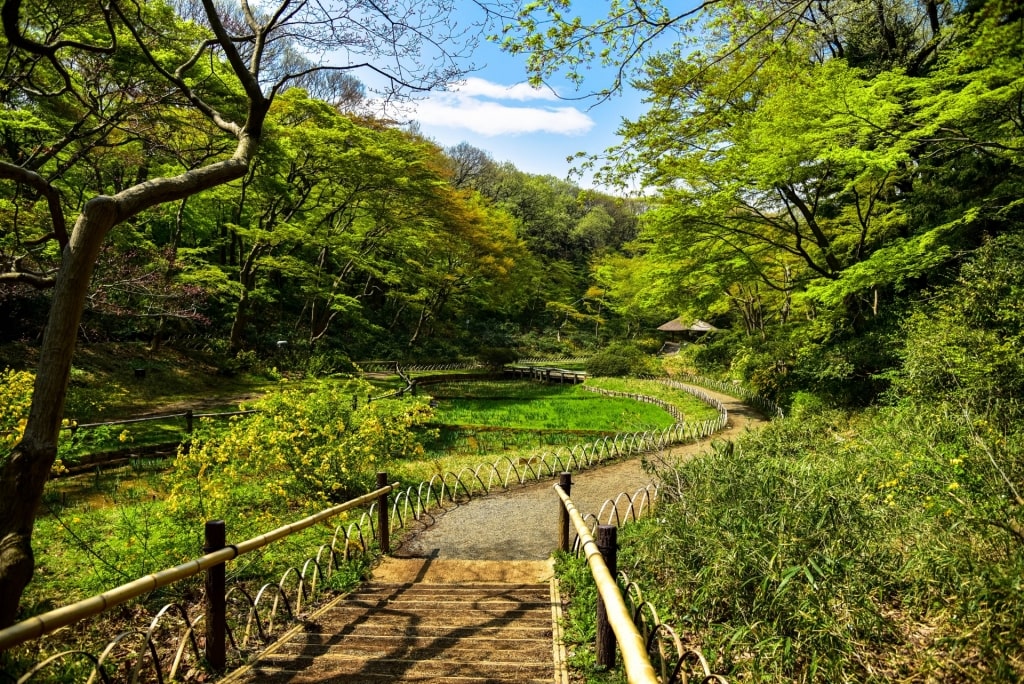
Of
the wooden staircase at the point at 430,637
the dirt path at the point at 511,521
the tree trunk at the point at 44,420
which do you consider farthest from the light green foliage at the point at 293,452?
the tree trunk at the point at 44,420

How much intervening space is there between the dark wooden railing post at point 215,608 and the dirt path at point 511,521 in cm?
352

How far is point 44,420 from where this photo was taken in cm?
348

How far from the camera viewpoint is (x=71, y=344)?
3.63 meters

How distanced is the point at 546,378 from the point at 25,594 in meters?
29.3

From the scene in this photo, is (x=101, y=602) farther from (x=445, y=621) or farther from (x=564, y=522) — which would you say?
(x=564, y=522)

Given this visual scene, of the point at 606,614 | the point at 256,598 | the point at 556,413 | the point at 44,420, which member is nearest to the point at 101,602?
the point at 44,420

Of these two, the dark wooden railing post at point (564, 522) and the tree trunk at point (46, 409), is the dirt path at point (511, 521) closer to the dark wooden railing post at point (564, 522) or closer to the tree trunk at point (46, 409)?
the dark wooden railing post at point (564, 522)

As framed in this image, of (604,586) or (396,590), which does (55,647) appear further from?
(604,586)

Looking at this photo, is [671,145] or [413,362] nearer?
[671,145]

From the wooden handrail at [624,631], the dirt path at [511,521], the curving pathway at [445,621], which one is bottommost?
the dirt path at [511,521]

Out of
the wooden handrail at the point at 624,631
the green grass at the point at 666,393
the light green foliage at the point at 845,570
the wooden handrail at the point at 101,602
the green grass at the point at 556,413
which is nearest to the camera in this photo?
the wooden handrail at the point at 624,631

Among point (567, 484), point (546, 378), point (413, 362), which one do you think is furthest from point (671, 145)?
point (413, 362)

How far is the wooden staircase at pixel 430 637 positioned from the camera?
371cm

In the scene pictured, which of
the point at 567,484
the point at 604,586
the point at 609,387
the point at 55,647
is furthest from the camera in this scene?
the point at 609,387
